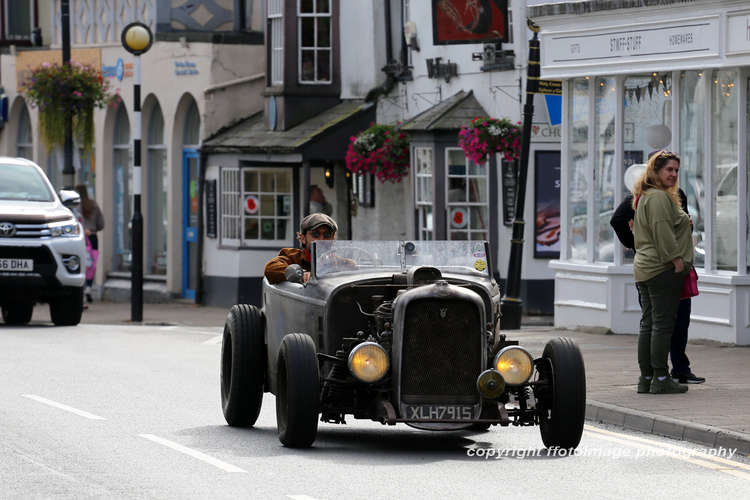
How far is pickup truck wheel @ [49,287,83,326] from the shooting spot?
22.7m

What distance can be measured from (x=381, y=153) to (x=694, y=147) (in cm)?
877

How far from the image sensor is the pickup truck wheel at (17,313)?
23.5 m

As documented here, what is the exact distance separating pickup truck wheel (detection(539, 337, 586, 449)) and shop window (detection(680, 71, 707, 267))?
28.6 feet

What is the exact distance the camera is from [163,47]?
1270 inches

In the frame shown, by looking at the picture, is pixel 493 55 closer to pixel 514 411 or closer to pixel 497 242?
pixel 497 242

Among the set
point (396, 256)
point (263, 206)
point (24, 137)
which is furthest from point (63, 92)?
point (396, 256)

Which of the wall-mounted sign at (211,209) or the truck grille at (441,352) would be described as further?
the wall-mounted sign at (211,209)

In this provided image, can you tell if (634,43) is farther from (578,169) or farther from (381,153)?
(381,153)

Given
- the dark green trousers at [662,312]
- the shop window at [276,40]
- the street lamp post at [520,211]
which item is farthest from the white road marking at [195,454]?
the shop window at [276,40]

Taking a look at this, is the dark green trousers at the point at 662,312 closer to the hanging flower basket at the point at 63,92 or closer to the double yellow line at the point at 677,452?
the double yellow line at the point at 677,452

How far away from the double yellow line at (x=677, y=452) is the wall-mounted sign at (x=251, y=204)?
18.4 meters

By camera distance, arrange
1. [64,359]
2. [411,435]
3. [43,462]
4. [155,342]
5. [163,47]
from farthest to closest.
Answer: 1. [163,47]
2. [155,342]
3. [64,359]
4. [411,435]
5. [43,462]

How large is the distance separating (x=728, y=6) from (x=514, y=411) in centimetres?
911

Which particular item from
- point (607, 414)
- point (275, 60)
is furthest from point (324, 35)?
point (607, 414)
